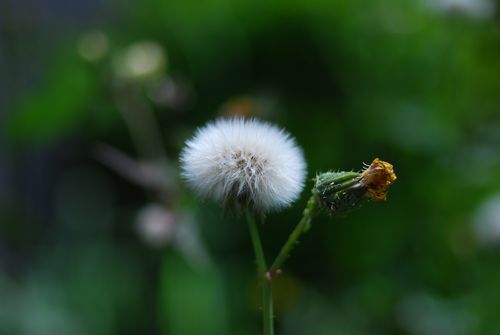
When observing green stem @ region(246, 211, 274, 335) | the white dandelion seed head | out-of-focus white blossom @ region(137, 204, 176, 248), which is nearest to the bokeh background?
out-of-focus white blossom @ region(137, 204, 176, 248)

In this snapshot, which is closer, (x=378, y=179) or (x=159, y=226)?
(x=378, y=179)

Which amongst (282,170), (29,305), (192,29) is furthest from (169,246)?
(282,170)

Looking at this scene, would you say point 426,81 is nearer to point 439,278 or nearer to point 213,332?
point 439,278

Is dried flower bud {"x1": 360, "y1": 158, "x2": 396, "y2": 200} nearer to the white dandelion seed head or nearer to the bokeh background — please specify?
the white dandelion seed head

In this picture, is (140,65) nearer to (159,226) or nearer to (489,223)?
(159,226)

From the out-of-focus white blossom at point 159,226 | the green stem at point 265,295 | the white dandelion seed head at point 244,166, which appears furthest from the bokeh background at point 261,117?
the green stem at point 265,295

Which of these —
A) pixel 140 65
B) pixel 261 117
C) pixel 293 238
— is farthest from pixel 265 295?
pixel 140 65
